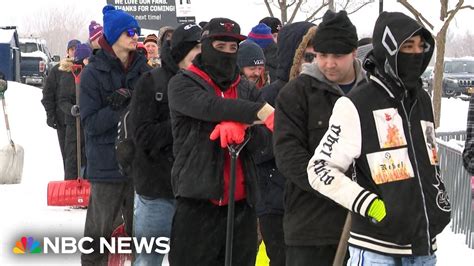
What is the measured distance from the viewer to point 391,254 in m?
3.91

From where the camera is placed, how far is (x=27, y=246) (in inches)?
297

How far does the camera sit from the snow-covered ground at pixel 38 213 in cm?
812

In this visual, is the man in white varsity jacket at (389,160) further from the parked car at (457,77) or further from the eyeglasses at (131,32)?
the parked car at (457,77)

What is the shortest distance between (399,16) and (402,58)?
7.1 inches

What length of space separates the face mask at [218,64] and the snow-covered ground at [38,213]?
2.86 m

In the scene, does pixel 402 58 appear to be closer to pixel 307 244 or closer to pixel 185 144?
pixel 307 244

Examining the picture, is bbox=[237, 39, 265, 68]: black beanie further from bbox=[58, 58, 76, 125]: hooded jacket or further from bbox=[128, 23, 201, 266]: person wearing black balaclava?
bbox=[58, 58, 76, 125]: hooded jacket

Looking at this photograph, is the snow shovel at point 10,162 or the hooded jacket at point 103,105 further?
the snow shovel at point 10,162

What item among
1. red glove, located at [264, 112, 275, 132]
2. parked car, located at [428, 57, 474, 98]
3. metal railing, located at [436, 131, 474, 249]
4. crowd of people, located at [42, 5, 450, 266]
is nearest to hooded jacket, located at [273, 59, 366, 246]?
crowd of people, located at [42, 5, 450, 266]

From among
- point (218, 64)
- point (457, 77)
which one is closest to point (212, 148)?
point (218, 64)

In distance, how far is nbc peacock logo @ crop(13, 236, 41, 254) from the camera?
7.43m

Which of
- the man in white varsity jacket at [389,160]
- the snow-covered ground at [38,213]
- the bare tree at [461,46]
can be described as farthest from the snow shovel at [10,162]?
the bare tree at [461,46]

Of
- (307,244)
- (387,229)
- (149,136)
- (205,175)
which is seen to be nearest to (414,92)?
(387,229)

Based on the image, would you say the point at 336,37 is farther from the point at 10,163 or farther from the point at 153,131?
the point at 10,163
